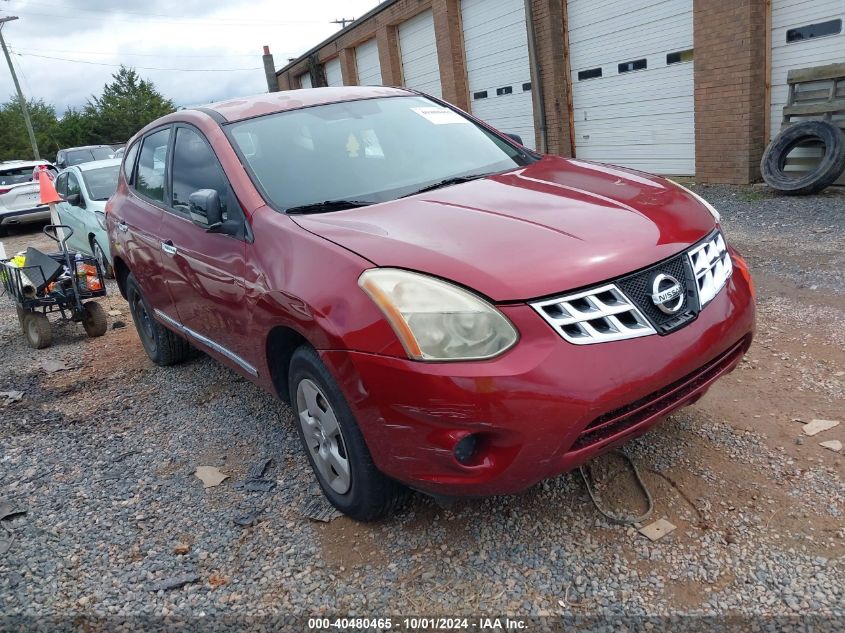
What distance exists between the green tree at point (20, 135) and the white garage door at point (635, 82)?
145 feet

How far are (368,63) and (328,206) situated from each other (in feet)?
63.7

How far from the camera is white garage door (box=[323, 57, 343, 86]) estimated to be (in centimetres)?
2333

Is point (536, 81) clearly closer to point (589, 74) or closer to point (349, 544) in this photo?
point (589, 74)

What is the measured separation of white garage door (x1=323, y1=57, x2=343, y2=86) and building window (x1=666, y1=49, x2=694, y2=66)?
558 inches

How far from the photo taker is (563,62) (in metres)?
13.4

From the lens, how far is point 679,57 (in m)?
10.8

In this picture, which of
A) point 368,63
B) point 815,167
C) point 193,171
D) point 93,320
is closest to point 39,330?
point 93,320

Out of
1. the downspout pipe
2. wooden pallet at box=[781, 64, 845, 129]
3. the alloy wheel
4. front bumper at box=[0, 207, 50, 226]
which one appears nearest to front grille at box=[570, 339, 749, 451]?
the alloy wheel

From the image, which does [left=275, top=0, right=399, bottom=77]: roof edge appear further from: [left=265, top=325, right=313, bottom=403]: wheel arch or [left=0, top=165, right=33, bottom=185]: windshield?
[left=265, top=325, right=313, bottom=403]: wheel arch

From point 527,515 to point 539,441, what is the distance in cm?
73

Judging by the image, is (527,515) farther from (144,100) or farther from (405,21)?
(144,100)

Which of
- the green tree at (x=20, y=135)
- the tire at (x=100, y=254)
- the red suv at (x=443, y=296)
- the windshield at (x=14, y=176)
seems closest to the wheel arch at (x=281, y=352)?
the red suv at (x=443, y=296)

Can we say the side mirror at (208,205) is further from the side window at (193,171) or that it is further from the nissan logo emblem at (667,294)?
the nissan logo emblem at (667,294)

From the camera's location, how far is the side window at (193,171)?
11.3 feet
